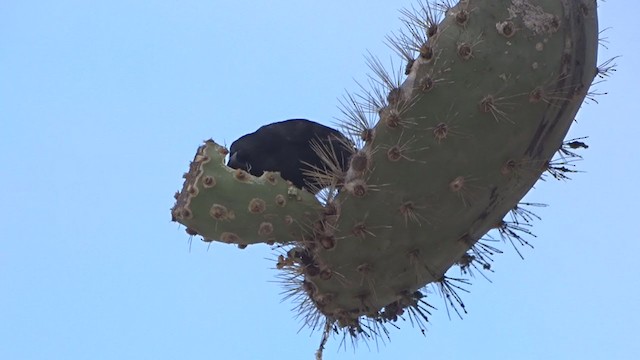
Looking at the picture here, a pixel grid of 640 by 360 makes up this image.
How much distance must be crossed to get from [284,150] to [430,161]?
490 millimetres

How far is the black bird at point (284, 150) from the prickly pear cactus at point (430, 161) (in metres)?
0.14

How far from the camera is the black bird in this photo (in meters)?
2.53

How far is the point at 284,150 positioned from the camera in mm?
2551

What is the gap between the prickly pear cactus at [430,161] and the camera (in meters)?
A: 2.22

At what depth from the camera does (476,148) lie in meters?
2.25

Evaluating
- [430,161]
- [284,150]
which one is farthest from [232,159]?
[430,161]

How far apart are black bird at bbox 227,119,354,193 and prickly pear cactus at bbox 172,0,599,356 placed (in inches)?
5.6

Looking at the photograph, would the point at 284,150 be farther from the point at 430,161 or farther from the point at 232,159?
the point at 430,161

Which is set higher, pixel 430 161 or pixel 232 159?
pixel 232 159

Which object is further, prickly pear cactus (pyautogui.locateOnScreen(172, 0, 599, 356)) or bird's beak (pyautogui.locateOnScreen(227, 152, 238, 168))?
bird's beak (pyautogui.locateOnScreen(227, 152, 238, 168))

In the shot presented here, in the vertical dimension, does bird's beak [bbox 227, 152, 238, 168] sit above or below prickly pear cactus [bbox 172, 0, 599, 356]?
above

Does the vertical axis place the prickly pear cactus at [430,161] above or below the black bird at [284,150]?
below

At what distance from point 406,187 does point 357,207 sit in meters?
0.13

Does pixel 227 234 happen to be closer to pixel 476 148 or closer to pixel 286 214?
pixel 286 214
